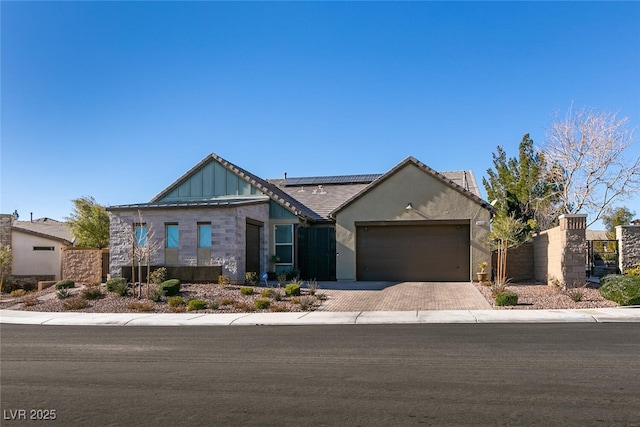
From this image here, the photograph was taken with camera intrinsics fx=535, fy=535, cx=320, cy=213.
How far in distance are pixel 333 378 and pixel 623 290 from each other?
1253 centimetres

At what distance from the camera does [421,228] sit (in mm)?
24906

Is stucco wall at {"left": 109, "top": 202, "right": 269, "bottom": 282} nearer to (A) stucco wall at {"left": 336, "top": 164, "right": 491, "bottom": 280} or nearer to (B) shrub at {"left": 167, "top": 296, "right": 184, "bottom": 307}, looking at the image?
(B) shrub at {"left": 167, "top": 296, "right": 184, "bottom": 307}

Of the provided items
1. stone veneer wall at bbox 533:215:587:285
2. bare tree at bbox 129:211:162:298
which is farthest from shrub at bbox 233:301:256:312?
stone veneer wall at bbox 533:215:587:285

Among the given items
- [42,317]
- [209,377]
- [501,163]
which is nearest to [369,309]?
[209,377]

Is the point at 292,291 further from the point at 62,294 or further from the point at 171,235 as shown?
the point at 62,294

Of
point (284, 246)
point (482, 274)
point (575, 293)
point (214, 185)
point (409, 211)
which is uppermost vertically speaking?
point (214, 185)

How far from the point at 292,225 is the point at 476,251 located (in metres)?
9.00

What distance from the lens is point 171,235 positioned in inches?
951

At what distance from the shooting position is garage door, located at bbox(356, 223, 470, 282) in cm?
2447

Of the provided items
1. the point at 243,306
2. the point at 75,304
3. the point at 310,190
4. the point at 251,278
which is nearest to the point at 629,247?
the point at 251,278

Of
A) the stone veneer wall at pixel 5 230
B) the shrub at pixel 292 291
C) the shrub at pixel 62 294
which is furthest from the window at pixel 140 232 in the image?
the stone veneer wall at pixel 5 230

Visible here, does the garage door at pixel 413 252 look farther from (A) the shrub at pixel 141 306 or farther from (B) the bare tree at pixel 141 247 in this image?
(A) the shrub at pixel 141 306

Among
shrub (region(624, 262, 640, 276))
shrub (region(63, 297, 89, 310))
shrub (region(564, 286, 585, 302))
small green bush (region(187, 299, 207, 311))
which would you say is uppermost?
shrub (region(624, 262, 640, 276))

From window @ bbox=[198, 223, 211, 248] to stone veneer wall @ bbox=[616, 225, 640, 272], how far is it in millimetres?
17974
